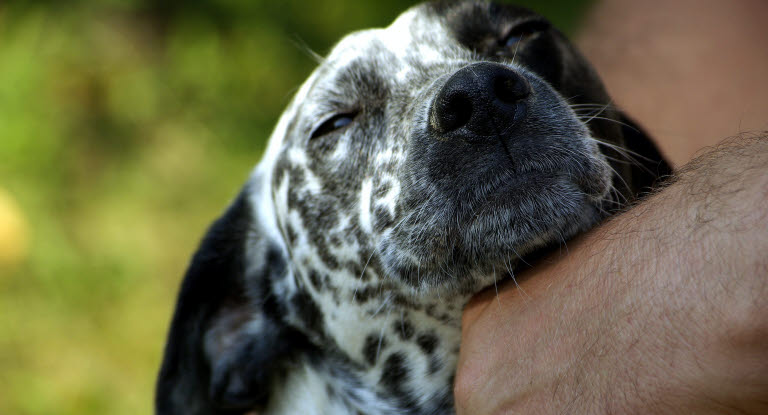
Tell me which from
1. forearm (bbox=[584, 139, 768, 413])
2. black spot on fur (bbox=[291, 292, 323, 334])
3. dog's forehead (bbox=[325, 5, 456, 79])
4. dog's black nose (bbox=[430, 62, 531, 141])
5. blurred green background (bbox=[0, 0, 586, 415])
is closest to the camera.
→ forearm (bbox=[584, 139, 768, 413])

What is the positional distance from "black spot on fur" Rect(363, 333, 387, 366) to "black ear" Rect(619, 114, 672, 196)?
102 centimetres

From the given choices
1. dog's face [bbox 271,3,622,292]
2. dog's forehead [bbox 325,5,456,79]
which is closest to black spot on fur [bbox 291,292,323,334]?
dog's face [bbox 271,3,622,292]

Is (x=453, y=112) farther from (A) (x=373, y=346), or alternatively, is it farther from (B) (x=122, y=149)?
(B) (x=122, y=149)

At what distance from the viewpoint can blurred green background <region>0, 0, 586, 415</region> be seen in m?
5.17

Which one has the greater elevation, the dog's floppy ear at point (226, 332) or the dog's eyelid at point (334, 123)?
the dog's eyelid at point (334, 123)

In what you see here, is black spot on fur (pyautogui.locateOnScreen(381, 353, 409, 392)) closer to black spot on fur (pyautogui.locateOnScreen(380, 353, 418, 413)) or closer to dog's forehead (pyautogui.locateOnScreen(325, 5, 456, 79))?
black spot on fur (pyautogui.locateOnScreen(380, 353, 418, 413))

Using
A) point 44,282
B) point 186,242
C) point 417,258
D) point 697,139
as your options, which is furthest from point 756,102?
point 44,282

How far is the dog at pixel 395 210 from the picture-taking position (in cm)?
178

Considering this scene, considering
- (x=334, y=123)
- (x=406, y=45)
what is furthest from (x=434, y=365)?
(x=406, y=45)

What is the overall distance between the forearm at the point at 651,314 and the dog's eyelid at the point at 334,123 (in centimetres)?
78

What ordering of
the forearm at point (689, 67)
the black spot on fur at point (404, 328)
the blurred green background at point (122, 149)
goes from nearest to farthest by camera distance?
the black spot on fur at point (404, 328)
the forearm at point (689, 67)
the blurred green background at point (122, 149)

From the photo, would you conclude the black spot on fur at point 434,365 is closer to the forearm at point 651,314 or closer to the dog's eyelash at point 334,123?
the forearm at point 651,314

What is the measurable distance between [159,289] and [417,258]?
4097 mm

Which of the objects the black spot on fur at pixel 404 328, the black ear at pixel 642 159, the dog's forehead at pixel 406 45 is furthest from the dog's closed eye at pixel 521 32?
the black spot on fur at pixel 404 328
